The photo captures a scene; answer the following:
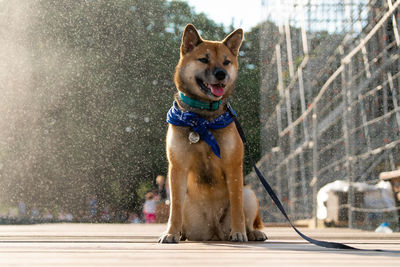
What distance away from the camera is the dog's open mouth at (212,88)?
319cm

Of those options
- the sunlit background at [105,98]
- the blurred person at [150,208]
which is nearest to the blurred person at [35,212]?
the sunlit background at [105,98]

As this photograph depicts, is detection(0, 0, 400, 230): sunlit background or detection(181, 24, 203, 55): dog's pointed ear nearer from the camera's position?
detection(181, 24, 203, 55): dog's pointed ear

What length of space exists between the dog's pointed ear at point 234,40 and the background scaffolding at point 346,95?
271 centimetres

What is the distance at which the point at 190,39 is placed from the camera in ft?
10.8

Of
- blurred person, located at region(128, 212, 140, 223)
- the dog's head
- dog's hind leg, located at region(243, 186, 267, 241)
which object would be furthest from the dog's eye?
blurred person, located at region(128, 212, 140, 223)

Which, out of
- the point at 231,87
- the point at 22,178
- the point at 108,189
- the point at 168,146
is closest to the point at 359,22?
the point at 231,87

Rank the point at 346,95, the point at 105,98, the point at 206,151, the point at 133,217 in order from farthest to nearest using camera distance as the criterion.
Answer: the point at 133,217, the point at 105,98, the point at 346,95, the point at 206,151

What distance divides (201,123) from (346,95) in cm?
401

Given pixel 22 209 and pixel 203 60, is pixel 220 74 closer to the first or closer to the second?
→ pixel 203 60

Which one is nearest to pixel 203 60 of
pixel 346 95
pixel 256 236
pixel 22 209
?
pixel 256 236

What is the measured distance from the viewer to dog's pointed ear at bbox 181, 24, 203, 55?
129 inches

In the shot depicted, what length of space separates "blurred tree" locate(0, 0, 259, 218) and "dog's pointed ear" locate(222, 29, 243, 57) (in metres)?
10.2

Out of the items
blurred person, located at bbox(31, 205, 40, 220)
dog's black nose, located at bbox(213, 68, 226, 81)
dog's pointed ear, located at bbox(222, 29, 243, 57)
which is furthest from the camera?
blurred person, located at bbox(31, 205, 40, 220)

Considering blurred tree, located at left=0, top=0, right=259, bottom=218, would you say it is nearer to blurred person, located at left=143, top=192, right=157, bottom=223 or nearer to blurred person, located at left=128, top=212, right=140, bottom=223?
blurred person, located at left=128, top=212, right=140, bottom=223
